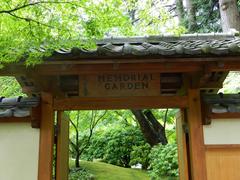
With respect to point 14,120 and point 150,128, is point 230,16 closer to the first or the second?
point 150,128

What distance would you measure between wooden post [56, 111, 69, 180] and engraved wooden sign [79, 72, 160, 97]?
24.6 inches

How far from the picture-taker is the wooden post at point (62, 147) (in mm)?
4434

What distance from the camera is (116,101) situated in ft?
13.9

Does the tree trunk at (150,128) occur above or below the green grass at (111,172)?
above

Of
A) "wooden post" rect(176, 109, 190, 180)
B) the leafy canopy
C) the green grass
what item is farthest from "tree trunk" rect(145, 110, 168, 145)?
the leafy canopy

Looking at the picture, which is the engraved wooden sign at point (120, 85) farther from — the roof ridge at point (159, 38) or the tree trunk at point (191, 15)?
the tree trunk at point (191, 15)

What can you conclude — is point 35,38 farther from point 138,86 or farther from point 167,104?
point 167,104

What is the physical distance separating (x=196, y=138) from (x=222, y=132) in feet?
1.18

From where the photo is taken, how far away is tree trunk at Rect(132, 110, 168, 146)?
35.1 ft

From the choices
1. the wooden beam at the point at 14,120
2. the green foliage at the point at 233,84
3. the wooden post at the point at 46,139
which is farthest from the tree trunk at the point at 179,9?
the wooden beam at the point at 14,120

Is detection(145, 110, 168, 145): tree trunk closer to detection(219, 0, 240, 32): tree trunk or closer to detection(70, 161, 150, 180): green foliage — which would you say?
detection(70, 161, 150, 180): green foliage

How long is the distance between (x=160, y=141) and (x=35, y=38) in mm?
8038

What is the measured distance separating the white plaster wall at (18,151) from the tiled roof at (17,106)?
0.63 ft

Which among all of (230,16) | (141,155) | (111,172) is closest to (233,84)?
(230,16)
